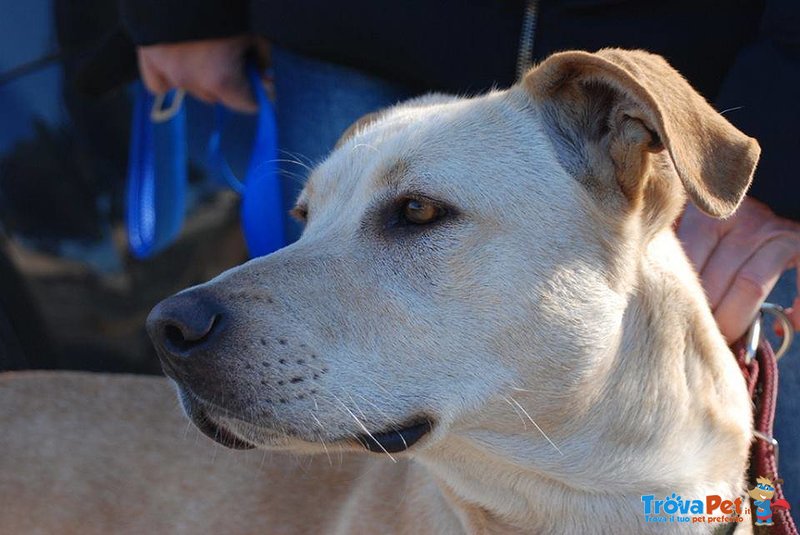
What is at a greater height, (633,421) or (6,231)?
(633,421)

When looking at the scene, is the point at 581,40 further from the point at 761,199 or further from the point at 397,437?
the point at 397,437

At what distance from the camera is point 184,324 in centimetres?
212

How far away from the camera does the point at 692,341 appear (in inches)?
97.3

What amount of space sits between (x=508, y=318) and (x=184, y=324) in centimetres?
69

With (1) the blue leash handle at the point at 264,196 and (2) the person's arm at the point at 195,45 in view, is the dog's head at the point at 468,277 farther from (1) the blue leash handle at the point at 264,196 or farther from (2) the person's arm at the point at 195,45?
(2) the person's arm at the point at 195,45

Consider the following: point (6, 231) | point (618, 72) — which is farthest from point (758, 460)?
point (6, 231)

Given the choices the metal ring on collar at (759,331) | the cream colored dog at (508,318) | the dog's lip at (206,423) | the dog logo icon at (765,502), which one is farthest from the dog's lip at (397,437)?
the metal ring on collar at (759,331)

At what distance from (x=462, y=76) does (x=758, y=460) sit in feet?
4.46

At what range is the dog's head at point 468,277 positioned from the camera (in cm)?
215

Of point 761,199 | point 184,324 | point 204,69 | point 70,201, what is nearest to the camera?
point 184,324

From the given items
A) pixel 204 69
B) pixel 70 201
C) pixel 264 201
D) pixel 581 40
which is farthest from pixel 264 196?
pixel 70 201

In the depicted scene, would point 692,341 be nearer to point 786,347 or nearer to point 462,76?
point 786,347

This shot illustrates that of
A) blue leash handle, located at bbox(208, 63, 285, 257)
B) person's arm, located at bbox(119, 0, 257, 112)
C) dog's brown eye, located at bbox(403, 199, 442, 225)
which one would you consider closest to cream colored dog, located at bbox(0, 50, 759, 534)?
dog's brown eye, located at bbox(403, 199, 442, 225)

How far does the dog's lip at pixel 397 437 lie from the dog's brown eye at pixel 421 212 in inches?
17.6
